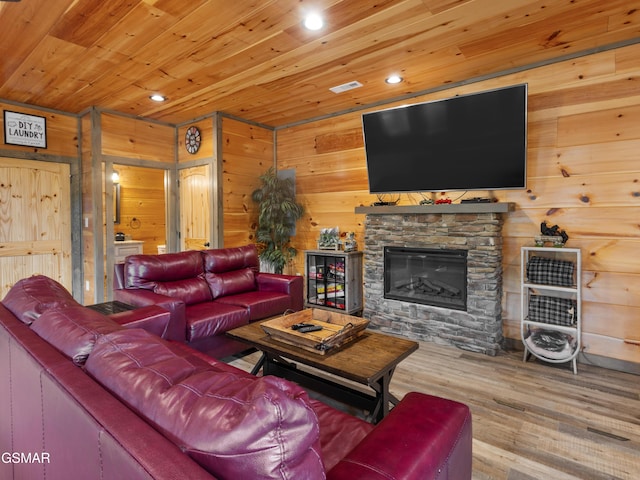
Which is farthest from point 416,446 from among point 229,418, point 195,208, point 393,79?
point 195,208

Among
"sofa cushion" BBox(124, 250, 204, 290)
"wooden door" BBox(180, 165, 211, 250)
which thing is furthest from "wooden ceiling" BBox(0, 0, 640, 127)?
"sofa cushion" BBox(124, 250, 204, 290)

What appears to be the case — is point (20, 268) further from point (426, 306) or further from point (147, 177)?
point (426, 306)

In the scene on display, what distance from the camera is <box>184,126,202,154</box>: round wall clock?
4977 mm

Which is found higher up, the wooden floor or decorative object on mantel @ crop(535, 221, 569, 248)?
decorative object on mantel @ crop(535, 221, 569, 248)

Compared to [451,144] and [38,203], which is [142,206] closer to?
[38,203]

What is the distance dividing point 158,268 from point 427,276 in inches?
106

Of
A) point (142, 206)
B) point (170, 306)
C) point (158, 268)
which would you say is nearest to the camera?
point (170, 306)

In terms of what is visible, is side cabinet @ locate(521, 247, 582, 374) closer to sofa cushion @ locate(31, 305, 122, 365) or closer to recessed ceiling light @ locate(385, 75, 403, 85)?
recessed ceiling light @ locate(385, 75, 403, 85)

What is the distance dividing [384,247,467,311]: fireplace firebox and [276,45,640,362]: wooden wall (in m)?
0.42

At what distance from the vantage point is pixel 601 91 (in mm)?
3029

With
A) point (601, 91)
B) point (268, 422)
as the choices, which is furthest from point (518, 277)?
point (268, 422)

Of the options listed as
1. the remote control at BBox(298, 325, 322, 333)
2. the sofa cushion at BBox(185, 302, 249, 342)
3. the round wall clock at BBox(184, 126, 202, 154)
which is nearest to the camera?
the remote control at BBox(298, 325, 322, 333)

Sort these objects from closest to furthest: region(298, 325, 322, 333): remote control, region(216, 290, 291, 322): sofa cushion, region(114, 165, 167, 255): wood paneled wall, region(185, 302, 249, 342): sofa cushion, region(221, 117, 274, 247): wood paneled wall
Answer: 1. region(298, 325, 322, 333): remote control
2. region(185, 302, 249, 342): sofa cushion
3. region(216, 290, 291, 322): sofa cushion
4. region(221, 117, 274, 247): wood paneled wall
5. region(114, 165, 167, 255): wood paneled wall

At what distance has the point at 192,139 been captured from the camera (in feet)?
16.6
